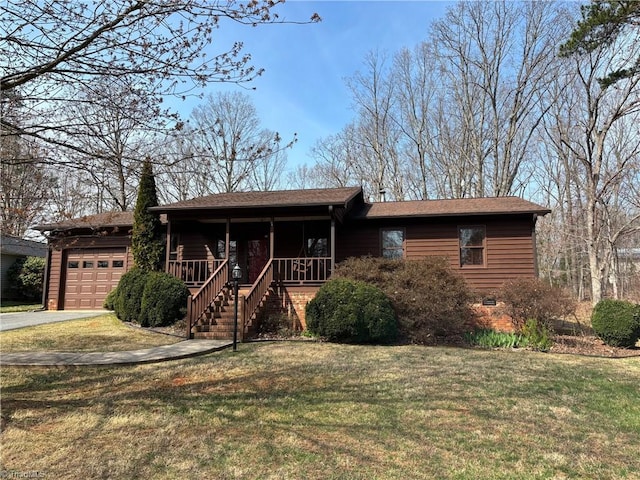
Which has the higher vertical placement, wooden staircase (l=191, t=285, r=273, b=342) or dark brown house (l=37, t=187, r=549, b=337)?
dark brown house (l=37, t=187, r=549, b=337)

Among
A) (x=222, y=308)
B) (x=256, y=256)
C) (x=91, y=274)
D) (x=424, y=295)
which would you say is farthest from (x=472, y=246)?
(x=91, y=274)

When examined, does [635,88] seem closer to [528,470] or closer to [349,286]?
[349,286]

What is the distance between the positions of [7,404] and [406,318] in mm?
7695

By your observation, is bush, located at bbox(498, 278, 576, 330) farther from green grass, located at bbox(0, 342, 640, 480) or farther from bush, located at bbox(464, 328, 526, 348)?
green grass, located at bbox(0, 342, 640, 480)

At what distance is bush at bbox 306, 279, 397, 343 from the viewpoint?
30.5 ft

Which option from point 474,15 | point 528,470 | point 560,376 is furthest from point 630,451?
point 474,15

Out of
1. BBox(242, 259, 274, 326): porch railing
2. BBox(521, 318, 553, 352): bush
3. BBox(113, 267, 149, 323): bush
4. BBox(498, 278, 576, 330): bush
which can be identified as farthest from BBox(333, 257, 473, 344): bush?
BBox(113, 267, 149, 323): bush

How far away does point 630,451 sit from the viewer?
382 cm

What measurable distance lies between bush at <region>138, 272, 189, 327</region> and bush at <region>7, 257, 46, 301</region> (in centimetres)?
1135

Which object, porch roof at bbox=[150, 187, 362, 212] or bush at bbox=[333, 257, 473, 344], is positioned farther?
porch roof at bbox=[150, 187, 362, 212]

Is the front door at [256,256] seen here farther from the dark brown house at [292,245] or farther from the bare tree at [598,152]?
the bare tree at [598,152]

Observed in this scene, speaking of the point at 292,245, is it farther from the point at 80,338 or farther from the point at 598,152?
the point at 598,152

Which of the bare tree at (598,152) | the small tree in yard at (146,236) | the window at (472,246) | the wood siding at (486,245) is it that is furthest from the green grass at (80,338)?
the bare tree at (598,152)

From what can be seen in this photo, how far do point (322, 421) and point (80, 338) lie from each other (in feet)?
24.3
